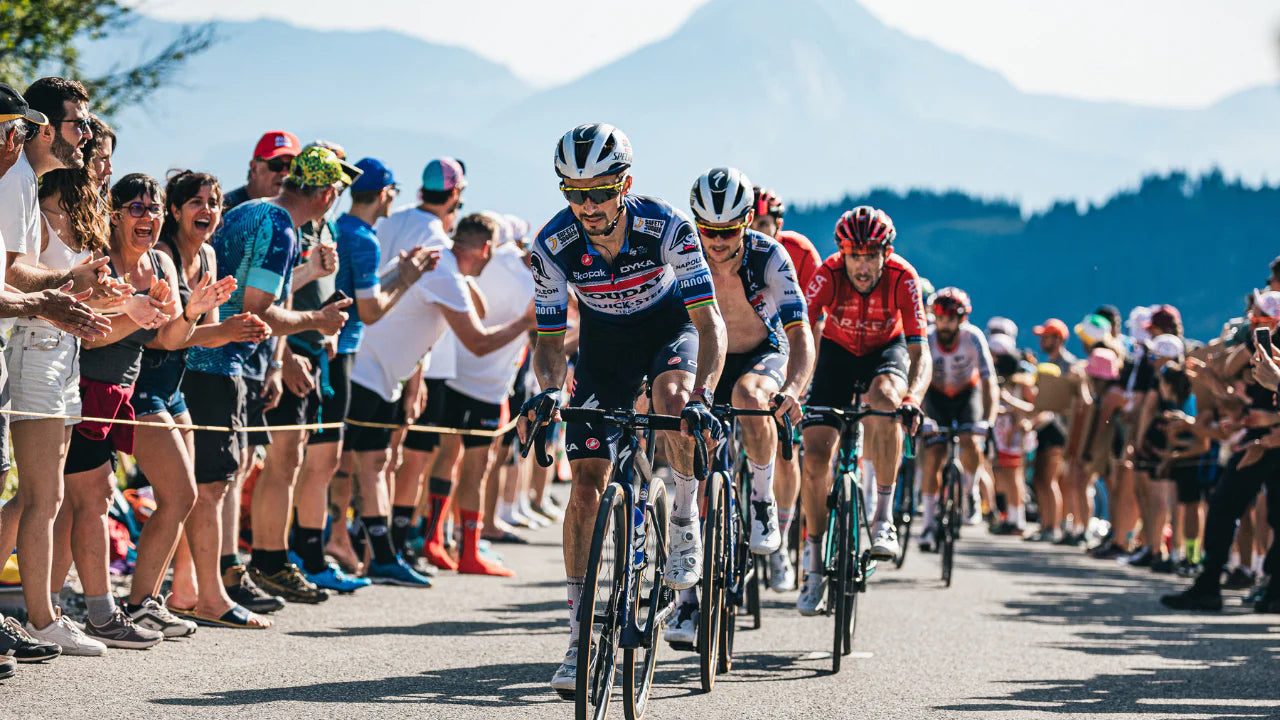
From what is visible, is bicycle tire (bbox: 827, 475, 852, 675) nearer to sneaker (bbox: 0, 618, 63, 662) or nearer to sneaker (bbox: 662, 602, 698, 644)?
sneaker (bbox: 662, 602, 698, 644)

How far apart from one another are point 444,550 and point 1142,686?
19.3 ft

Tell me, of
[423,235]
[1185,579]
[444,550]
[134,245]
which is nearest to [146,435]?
[134,245]

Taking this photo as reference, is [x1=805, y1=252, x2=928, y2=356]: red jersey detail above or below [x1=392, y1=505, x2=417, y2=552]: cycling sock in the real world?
above

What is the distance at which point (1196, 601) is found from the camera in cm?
1131

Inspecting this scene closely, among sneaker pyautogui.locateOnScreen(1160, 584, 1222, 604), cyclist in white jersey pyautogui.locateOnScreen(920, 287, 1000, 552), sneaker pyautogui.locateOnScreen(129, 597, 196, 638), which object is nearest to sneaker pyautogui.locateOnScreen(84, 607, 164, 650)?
sneaker pyautogui.locateOnScreen(129, 597, 196, 638)

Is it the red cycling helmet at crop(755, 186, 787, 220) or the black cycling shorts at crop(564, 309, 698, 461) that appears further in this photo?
the red cycling helmet at crop(755, 186, 787, 220)

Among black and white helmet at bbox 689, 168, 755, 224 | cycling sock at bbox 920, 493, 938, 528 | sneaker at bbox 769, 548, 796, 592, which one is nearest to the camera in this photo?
black and white helmet at bbox 689, 168, 755, 224

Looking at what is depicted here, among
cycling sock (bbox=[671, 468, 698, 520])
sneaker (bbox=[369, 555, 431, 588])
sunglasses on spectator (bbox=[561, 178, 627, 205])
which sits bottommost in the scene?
sneaker (bbox=[369, 555, 431, 588])

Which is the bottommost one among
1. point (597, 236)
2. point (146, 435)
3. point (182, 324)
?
point (146, 435)

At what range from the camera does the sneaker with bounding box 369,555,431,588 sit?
10375mm

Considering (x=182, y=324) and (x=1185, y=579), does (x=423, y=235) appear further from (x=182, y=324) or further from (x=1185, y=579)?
(x=1185, y=579)

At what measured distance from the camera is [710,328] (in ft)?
21.2

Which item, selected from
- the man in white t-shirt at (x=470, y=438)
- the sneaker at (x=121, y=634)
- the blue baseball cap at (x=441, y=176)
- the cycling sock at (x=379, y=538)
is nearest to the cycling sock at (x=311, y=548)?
the cycling sock at (x=379, y=538)

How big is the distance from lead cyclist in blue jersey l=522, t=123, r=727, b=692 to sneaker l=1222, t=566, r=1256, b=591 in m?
8.00
